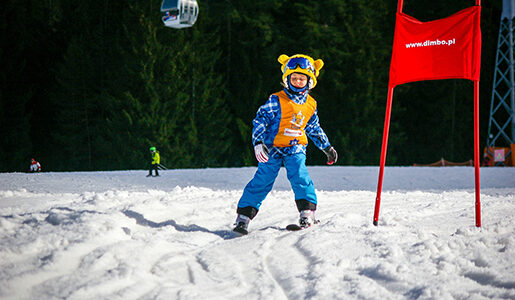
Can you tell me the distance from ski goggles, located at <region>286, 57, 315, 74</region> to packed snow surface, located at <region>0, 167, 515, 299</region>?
5.71ft

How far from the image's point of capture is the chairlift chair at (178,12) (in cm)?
1126

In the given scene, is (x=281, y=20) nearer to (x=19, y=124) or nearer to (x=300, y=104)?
(x=19, y=124)

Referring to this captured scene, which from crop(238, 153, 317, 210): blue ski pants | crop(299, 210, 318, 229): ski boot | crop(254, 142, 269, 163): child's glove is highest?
crop(254, 142, 269, 163): child's glove

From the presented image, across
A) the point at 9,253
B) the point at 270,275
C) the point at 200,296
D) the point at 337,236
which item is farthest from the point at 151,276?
the point at 337,236

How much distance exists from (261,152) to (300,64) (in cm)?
110

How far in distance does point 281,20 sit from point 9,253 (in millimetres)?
28492

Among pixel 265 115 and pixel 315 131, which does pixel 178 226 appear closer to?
pixel 265 115

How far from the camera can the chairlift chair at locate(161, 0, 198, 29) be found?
1126 centimetres

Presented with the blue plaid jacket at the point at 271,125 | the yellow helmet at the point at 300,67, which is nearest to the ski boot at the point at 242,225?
the blue plaid jacket at the point at 271,125

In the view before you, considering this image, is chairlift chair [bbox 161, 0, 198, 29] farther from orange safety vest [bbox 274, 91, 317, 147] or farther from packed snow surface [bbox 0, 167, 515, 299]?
orange safety vest [bbox 274, 91, 317, 147]

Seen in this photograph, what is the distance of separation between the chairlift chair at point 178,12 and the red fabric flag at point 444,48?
7375mm

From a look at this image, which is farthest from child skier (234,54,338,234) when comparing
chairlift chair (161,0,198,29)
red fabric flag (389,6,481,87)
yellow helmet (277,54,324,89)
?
chairlift chair (161,0,198,29)

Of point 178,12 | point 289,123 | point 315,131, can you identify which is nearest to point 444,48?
point 315,131

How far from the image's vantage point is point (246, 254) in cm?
396
